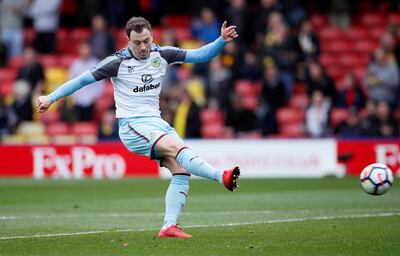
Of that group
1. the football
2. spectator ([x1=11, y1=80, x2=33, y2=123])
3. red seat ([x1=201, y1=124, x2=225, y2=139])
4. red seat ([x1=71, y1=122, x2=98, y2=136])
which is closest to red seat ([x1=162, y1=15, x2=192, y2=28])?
red seat ([x1=201, y1=124, x2=225, y2=139])

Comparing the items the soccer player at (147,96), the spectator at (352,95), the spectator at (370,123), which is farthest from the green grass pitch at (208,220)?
the spectator at (352,95)

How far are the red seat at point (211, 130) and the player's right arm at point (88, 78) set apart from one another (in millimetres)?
13651

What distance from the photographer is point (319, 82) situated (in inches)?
898

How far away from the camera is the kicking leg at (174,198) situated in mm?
9758

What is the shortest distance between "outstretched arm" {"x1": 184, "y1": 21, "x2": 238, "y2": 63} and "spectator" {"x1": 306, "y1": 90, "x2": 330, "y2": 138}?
12.1 metres

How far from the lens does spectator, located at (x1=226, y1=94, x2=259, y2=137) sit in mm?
22453

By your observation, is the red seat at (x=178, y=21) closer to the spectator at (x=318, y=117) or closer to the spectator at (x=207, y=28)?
the spectator at (x=207, y=28)

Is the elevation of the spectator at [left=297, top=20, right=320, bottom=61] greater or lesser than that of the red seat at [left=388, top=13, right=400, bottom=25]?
lesser

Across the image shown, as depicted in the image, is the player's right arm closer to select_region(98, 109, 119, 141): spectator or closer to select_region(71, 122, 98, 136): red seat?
Answer: select_region(98, 109, 119, 141): spectator

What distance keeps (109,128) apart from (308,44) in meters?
5.03

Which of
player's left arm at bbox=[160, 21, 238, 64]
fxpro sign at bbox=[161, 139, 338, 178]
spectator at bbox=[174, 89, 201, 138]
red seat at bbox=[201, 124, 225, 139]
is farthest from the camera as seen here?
red seat at bbox=[201, 124, 225, 139]

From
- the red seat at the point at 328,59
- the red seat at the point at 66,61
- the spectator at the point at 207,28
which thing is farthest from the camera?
the red seat at the point at 66,61

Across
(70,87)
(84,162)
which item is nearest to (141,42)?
(70,87)

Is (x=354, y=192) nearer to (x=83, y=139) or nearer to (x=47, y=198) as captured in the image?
(x=47, y=198)
